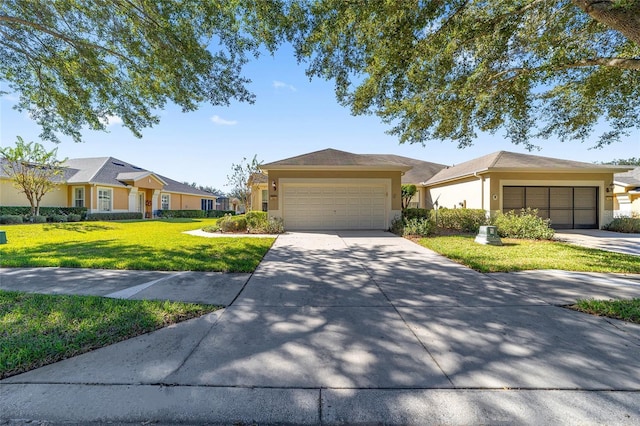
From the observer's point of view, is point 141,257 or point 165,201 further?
point 165,201

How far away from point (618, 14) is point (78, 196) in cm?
2873

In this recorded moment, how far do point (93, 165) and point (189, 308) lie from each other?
26866mm

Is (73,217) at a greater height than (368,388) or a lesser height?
greater

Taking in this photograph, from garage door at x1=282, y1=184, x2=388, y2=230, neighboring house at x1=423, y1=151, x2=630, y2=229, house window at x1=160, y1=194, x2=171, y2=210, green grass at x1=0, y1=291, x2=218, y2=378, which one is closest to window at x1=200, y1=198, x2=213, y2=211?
house window at x1=160, y1=194, x2=171, y2=210

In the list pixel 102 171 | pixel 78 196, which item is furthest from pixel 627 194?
pixel 78 196

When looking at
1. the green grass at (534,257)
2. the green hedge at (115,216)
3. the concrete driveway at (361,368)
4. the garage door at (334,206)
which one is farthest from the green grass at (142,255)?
the green hedge at (115,216)

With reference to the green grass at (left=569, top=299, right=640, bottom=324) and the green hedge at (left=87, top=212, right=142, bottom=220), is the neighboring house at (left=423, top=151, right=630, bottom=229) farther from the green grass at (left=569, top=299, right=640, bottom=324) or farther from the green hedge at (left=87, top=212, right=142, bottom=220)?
the green hedge at (left=87, top=212, right=142, bottom=220)

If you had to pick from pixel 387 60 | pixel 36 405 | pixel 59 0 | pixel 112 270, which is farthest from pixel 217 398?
pixel 59 0

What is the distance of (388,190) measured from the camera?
1398 cm

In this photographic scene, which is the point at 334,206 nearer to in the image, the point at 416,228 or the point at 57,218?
the point at 416,228

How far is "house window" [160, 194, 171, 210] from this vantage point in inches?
1127

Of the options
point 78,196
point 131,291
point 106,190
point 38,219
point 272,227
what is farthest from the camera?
point 106,190

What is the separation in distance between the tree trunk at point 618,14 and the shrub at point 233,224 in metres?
12.6

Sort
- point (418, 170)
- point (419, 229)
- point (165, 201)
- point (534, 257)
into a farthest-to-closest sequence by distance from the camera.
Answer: point (165, 201) → point (418, 170) → point (419, 229) → point (534, 257)
